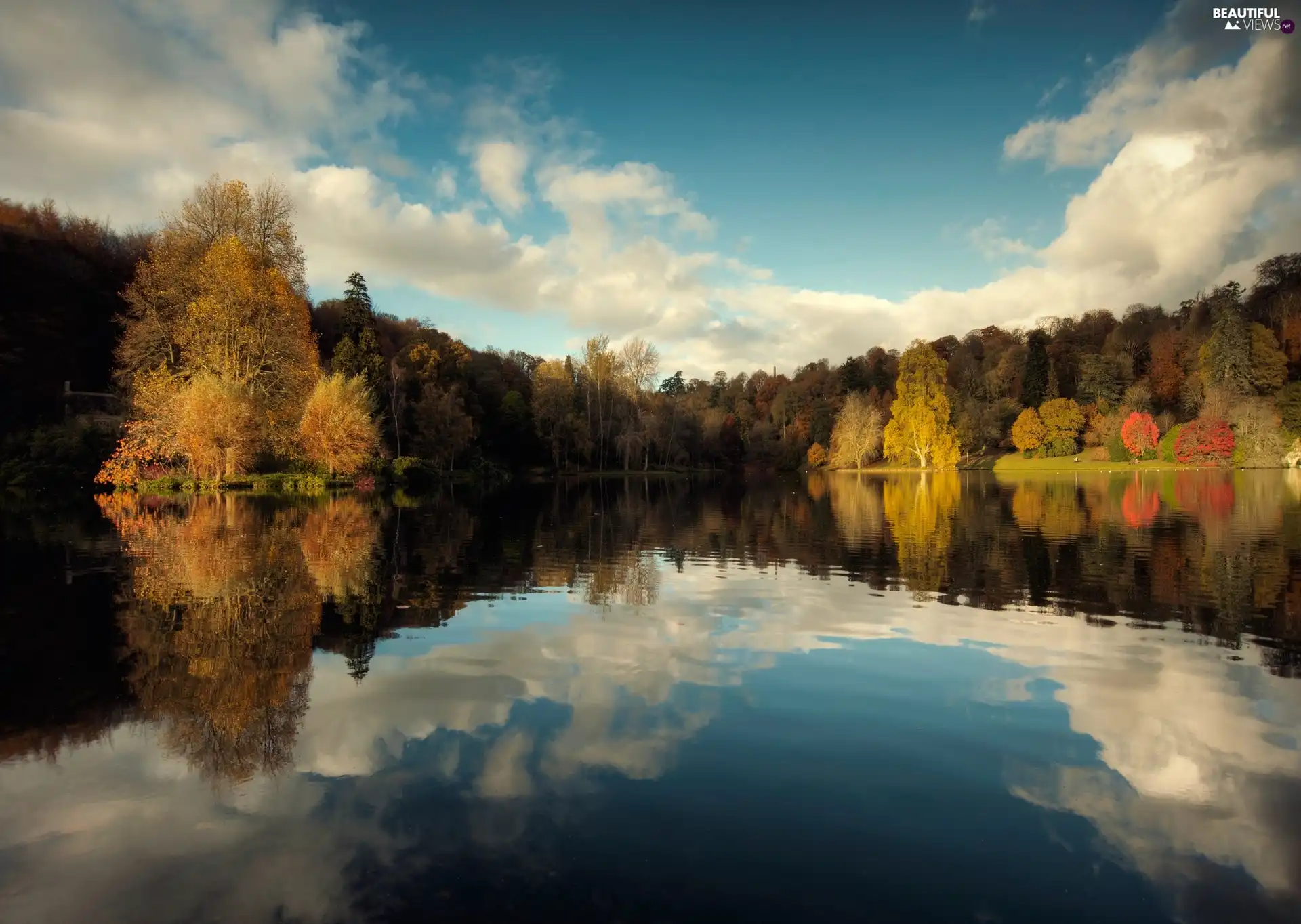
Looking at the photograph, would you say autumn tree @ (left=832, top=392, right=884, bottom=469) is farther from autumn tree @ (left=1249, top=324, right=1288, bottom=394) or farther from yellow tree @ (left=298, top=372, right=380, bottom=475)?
yellow tree @ (left=298, top=372, right=380, bottom=475)

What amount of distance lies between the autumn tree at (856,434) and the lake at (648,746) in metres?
65.8

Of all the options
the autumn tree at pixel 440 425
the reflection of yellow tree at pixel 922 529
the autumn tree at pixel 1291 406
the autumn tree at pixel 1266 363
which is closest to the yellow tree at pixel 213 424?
the autumn tree at pixel 440 425

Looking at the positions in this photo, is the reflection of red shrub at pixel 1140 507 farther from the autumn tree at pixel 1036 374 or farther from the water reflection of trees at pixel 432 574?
the autumn tree at pixel 1036 374

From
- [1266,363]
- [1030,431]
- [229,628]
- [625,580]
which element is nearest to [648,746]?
[229,628]

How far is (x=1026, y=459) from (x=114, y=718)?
3390 inches

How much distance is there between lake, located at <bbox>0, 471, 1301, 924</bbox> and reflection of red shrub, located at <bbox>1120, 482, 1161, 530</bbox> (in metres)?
10.4

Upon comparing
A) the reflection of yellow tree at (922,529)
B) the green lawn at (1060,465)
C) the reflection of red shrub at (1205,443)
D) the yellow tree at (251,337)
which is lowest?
the reflection of yellow tree at (922,529)

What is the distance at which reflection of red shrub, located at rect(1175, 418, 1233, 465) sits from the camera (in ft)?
208

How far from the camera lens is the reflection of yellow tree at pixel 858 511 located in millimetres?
21578

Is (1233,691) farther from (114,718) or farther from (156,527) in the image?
(156,527)

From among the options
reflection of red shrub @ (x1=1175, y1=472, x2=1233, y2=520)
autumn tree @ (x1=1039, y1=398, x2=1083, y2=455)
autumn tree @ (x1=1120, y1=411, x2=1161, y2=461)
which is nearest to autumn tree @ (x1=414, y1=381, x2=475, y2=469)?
reflection of red shrub @ (x1=1175, y1=472, x2=1233, y2=520)

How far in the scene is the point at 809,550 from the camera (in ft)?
60.6

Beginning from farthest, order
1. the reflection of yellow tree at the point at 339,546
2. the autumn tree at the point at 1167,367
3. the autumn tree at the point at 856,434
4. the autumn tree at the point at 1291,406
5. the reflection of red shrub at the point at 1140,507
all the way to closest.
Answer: the autumn tree at the point at 856,434 → the autumn tree at the point at 1167,367 → the autumn tree at the point at 1291,406 → the reflection of red shrub at the point at 1140,507 → the reflection of yellow tree at the point at 339,546

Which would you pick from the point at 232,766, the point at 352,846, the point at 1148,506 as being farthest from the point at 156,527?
the point at 1148,506
